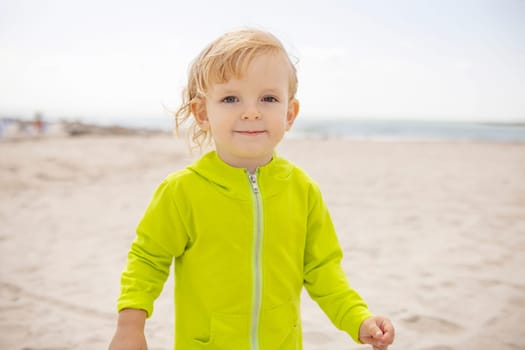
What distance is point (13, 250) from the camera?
413 centimetres

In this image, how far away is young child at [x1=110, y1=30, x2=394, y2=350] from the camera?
1446mm

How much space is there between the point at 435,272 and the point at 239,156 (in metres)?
2.74

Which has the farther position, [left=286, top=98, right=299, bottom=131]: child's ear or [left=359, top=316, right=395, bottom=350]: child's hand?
[left=286, top=98, right=299, bottom=131]: child's ear

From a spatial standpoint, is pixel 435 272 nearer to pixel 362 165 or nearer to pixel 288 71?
pixel 288 71

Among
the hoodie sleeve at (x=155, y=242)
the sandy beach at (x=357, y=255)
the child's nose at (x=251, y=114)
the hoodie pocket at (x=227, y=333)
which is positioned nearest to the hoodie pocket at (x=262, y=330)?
the hoodie pocket at (x=227, y=333)

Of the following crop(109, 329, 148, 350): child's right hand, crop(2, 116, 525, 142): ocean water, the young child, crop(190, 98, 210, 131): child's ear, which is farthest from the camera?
crop(2, 116, 525, 142): ocean water

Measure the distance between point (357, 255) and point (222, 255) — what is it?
2761 mm

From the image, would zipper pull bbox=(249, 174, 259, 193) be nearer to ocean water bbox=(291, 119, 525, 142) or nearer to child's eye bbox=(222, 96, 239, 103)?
child's eye bbox=(222, 96, 239, 103)

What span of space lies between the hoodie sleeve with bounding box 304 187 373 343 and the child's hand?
12cm

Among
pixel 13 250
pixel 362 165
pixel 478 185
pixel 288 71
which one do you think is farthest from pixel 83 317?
pixel 362 165

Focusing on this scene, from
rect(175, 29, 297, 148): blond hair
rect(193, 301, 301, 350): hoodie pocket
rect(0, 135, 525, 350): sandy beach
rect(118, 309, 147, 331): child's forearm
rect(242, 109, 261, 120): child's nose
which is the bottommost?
rect(0, 135, 525, 350): sandy beach

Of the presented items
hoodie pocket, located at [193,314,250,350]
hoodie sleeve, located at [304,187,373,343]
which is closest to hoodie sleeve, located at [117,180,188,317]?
hoodie pocket, located at [193,314,250,350]

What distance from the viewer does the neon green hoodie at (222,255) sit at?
1.46m

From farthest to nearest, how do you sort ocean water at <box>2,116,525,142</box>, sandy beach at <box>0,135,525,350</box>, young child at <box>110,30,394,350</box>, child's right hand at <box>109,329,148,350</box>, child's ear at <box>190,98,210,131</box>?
ocean water at <box>2,116,525,142</box> → sandy beach at <box>0,135,525,350</box> → child's ear at <box>190,98,210,131</box> → young child at <box>110,30,394,350</box> → child's right hand at <box>109,329,148,350</box>
